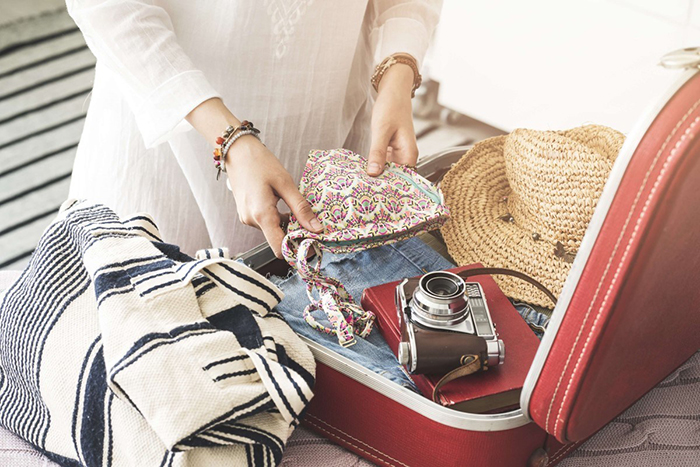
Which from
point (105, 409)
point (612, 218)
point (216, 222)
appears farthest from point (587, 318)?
point (216, 222)

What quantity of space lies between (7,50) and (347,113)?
78.6 inches

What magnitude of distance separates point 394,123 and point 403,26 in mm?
181

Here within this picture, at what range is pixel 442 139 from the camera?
2396mm

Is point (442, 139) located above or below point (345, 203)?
below

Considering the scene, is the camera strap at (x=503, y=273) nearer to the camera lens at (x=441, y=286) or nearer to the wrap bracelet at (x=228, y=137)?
the camera lens at (x=441, y=286)

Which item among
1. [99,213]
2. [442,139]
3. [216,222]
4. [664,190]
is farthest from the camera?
[442,139]

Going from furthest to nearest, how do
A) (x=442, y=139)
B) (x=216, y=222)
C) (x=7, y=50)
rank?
(x=7, y=50)
(x=442, y=139)
(x=216, y=222)

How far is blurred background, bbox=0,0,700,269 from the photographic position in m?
1.98

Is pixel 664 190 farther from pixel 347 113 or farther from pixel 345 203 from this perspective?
pixel 347 113

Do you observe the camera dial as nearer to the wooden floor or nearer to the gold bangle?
the gold bangle

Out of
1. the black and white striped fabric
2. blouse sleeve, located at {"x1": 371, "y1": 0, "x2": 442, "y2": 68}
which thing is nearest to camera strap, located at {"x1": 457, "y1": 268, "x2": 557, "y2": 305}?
the black and white striped fabric

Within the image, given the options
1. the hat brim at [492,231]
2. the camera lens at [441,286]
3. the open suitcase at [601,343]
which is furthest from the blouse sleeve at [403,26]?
the open suitcase at [601,343]

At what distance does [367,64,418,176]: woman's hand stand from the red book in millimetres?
190

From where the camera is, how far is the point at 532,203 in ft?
Answer: 3.07
